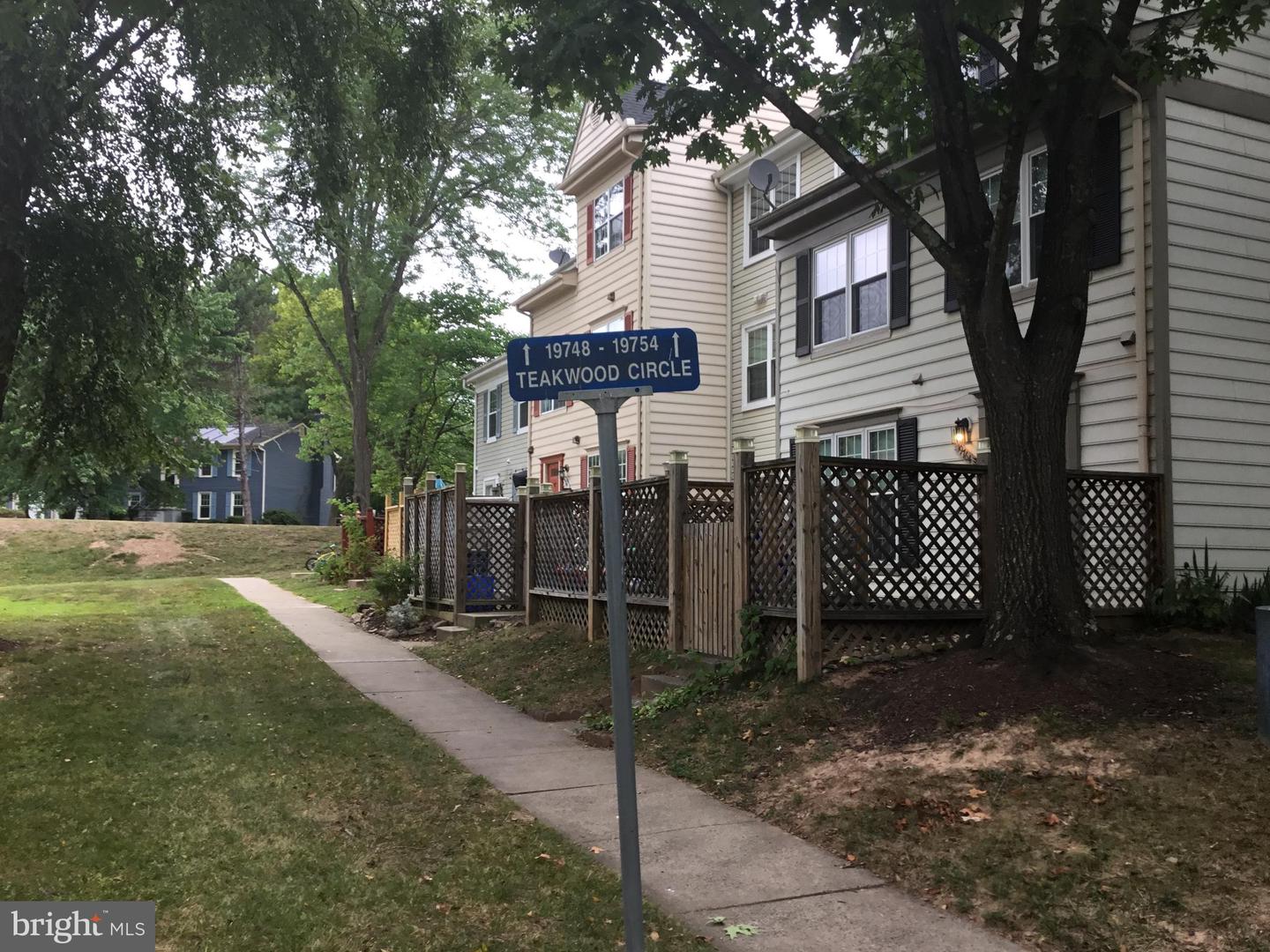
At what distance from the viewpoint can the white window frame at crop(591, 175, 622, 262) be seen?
21109 mm

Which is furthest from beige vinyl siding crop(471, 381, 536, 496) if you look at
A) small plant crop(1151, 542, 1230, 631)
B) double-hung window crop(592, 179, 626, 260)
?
small plant crop(1151, 542, 1230, 631)

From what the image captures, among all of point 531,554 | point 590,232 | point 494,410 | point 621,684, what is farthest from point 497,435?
point 621,684

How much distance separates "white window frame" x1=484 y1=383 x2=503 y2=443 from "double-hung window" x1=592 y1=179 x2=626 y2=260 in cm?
841

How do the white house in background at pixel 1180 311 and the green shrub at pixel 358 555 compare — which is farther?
the green shrub at pixel 358 555

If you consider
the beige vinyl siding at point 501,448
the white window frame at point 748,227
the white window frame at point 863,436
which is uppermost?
the white window frame at point 748,227

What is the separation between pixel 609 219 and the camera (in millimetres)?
21750

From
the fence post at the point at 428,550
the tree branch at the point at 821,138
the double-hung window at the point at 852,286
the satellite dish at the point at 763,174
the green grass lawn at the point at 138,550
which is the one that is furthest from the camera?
the green grass lawn at the point at 138,550

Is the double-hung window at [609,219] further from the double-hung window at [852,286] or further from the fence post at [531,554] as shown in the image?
the fence post at [531,554]

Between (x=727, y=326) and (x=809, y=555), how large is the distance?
41.6ft

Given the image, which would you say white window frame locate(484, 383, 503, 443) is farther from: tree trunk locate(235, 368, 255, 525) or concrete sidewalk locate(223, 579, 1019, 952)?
tree trunk locate(235, 368, 255, 525)

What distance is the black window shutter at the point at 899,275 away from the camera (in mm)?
13047

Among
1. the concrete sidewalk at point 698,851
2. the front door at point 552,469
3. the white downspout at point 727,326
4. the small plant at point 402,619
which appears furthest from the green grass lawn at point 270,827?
the front door at point 552,469

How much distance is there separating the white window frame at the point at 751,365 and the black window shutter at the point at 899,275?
536 cm

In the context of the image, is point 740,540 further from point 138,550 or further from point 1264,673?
point 138,550
